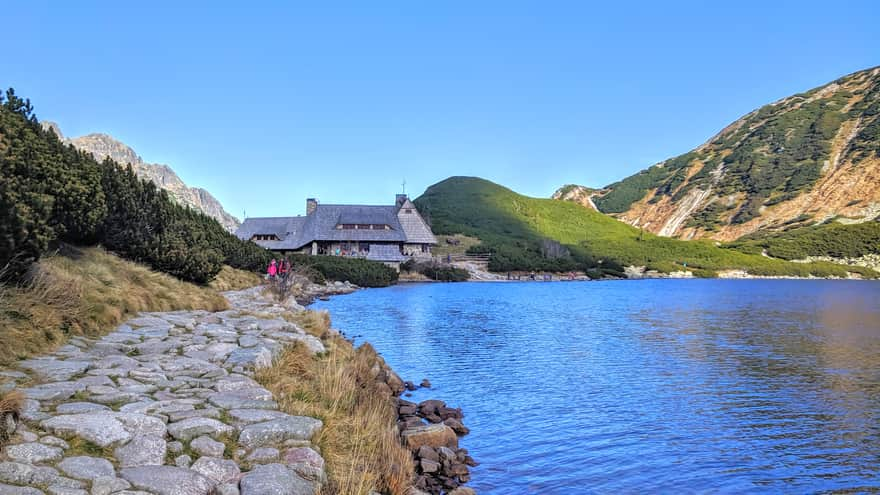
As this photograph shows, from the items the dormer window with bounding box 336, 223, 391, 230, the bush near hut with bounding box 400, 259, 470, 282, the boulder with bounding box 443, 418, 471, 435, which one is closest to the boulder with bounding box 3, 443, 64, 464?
the boulder with bounding box 443, 418, 471, 435

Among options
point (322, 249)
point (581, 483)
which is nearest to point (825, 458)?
point (581, 483)

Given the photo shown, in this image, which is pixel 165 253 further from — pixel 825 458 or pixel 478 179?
pixel 478 179

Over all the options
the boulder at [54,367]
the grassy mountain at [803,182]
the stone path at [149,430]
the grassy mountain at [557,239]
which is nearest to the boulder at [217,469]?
the stone path at [149,430]

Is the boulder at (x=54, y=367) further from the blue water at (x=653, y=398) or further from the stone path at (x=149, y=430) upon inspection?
the blue water at (x=653, y=398)

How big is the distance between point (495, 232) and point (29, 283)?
12516 centimetres

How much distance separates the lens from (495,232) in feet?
441

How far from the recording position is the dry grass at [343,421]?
280 inches

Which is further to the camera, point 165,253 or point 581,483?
point 165,253

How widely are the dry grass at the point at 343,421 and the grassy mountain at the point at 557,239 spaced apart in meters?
83.6

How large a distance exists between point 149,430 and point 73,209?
11.1 m

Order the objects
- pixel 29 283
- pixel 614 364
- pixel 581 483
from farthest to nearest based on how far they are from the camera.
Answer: pixel 614 364 < pixel 29 283 < pixel 581 483

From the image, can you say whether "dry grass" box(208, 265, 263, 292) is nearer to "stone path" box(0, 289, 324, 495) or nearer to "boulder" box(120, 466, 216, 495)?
"stone path" box(0, 289, 324, 495)

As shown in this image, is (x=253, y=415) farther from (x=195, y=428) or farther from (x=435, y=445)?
(x=435, y=445)

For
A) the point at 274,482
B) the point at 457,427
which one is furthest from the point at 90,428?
the point at 457,427
